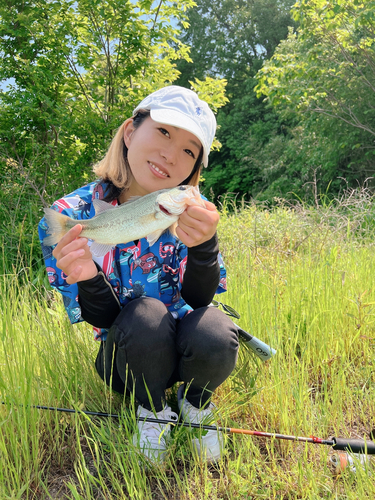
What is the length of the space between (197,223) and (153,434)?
94cm

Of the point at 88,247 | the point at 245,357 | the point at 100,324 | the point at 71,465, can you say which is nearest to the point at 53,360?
the point at 100,324

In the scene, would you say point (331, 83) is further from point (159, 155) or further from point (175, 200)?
point (175, 200)

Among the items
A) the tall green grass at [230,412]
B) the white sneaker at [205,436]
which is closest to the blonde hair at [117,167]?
the tall green grass at [230,412]

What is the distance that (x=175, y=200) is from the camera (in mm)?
1607

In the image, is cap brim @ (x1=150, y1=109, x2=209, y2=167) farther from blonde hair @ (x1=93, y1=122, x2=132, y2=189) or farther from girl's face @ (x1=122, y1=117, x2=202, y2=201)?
blonde hair @ (x1=93, y1=122, x2=132, y2=189)

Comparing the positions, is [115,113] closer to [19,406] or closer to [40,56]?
[40,56]

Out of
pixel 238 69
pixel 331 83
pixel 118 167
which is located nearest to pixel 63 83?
pixel 118 167

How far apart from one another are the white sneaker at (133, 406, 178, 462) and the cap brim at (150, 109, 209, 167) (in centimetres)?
124

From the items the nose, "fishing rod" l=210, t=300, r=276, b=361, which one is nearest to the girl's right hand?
the nose

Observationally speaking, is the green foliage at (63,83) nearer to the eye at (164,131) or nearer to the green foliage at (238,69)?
the eye at (164,131)

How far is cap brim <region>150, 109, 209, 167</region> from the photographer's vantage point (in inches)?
71.7

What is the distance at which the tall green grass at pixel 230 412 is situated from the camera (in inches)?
62.0

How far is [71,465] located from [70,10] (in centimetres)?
575

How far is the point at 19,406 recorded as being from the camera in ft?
5.39
